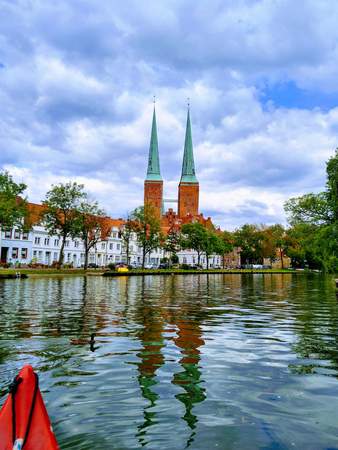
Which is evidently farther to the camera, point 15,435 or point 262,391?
point 262,391

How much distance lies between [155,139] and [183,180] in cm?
2166

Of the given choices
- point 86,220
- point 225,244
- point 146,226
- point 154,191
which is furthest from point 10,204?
point 154,191

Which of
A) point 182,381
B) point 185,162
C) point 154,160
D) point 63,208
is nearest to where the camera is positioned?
point 182,381

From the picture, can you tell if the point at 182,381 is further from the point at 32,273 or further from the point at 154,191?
the point at 154,191

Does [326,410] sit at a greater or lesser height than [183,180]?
lesser

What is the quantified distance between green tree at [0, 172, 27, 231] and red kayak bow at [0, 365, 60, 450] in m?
53.8

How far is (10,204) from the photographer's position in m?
57.3

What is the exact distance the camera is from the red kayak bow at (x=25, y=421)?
4.56 meters

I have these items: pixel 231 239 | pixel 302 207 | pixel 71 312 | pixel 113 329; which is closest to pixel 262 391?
pixel 113 329

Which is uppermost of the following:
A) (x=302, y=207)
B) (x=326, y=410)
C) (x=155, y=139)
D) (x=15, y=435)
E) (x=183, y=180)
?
(x=155, y=139)

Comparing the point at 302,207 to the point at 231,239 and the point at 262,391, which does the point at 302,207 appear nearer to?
the point at 262,391

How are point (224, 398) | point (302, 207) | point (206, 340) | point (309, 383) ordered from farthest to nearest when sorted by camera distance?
point (302, 207) < point (206, 340) < point (309, 383) < point (224, 398)

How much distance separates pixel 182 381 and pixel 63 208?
65117mm

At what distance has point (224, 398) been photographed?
26.2 feet
